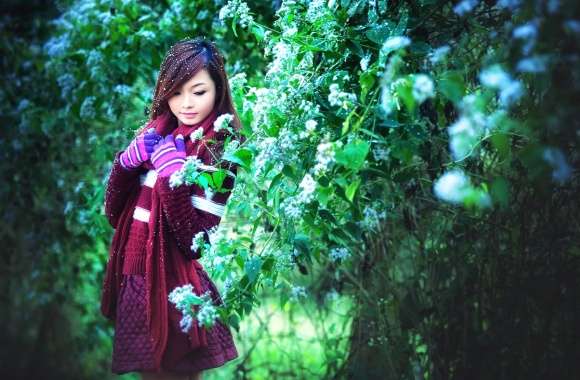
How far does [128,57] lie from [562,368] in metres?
2.07

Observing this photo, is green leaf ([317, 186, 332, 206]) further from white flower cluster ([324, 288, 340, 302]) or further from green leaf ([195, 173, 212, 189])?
white flower cluster ([324, 288, 340, 302])

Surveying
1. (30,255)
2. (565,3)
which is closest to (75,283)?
(30,255)

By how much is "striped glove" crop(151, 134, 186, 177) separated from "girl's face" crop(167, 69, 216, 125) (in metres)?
0.11

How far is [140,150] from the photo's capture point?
7.93 feet

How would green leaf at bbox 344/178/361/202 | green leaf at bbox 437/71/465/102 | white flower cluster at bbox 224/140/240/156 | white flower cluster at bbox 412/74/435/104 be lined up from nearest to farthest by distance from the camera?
white flower cluster at bbox 412/74/435/104 < green leaf at bbox 437/71/465/102 < green leaf at bbox 344/178/361/202 < white flower cluster at bbox 224/140/240/156

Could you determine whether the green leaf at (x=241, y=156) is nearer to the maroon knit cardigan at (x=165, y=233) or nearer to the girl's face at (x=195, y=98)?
the maroon knit cardigan at (x=165, y=233)

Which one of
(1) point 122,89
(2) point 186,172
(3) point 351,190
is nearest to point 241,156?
(2) point 186,172

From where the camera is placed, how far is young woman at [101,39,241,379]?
239 cm

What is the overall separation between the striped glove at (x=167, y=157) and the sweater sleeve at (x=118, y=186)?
0.15m

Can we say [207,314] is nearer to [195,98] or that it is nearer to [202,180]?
[202,180]

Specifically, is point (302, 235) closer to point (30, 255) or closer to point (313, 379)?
point (313, 379)

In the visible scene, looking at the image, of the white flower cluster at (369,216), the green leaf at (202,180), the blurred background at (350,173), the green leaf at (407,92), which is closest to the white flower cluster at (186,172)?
the green leaf at (202,180)

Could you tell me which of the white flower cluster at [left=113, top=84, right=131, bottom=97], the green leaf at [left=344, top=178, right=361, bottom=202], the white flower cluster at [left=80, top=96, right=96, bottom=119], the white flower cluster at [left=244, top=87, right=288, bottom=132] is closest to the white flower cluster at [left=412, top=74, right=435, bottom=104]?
the green leaf at [left=344, top=178, right=361, bottom=202]

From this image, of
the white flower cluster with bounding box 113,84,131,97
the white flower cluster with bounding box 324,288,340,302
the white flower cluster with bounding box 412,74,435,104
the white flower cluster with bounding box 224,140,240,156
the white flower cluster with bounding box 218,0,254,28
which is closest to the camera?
the white flower cluster with bounding box 412,74,435,104
